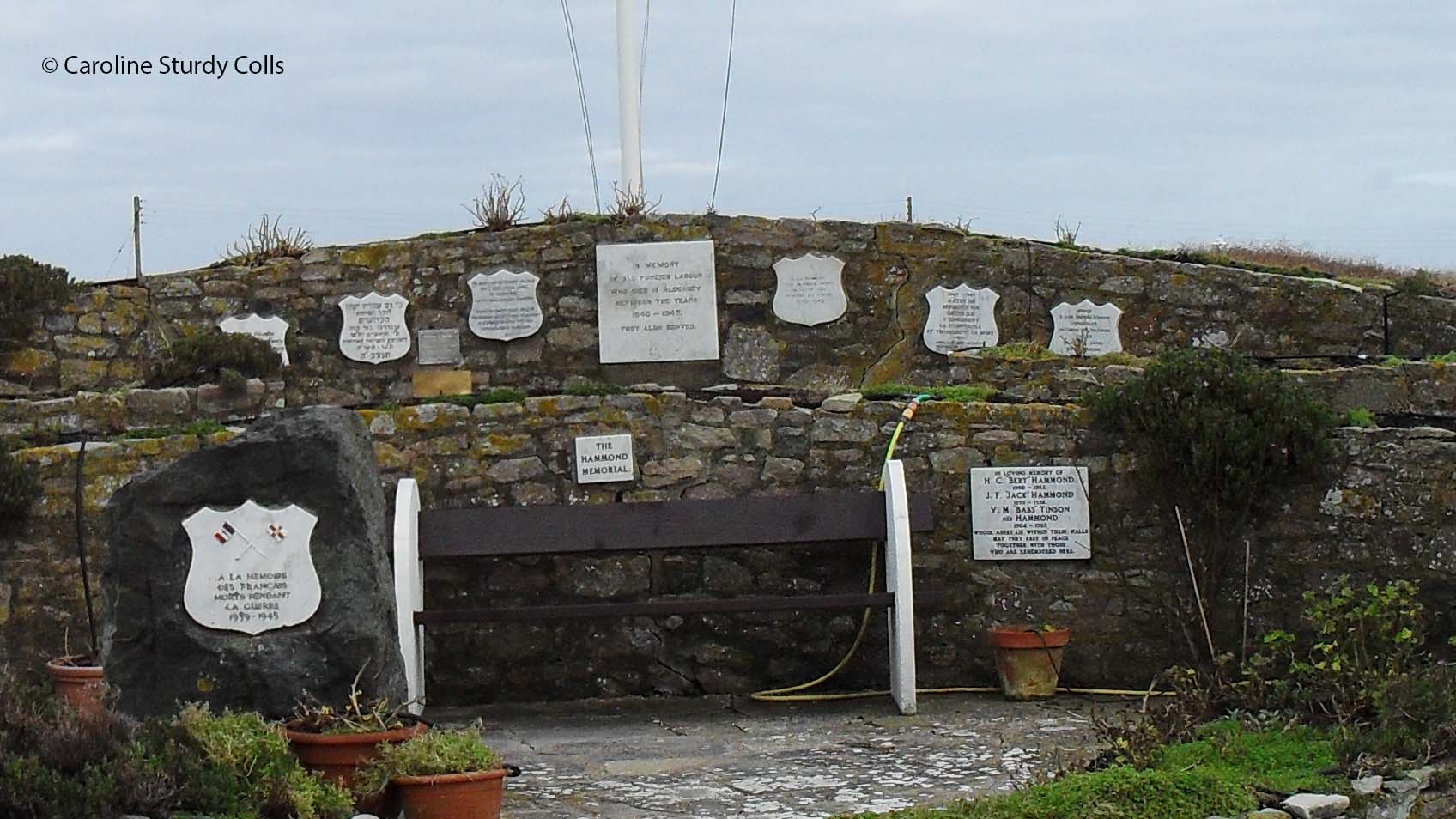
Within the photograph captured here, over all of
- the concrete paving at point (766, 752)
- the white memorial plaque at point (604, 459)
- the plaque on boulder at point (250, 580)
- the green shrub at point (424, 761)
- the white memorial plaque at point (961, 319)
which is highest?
the white memorial plaque at point (961, 319)

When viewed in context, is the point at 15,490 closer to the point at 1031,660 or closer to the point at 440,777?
the point at 440,777

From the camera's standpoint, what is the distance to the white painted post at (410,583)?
804cm

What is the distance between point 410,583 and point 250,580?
179 cm

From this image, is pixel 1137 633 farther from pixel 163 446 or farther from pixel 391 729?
pixel 163 446

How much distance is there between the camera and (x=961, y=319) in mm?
13859

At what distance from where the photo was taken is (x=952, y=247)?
13.9 metres

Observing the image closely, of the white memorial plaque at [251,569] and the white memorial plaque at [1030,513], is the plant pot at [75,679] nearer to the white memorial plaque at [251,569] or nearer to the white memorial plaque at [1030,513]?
the white memorial plaque at [251,569]

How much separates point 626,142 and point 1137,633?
7660 mm

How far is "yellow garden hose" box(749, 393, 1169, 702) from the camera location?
341 inches

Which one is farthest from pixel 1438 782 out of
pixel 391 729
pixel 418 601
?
pixel 418 601

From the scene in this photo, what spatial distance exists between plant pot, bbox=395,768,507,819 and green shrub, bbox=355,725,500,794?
0.04 m

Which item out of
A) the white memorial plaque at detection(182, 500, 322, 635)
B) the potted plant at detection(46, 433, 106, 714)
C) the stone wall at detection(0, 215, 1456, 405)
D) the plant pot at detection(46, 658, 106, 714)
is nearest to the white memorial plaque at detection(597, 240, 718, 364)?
the stone wall at detection(0, 215, 1456, 405)

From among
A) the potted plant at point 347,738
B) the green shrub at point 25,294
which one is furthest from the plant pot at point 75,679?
the green shrub at point 25,294

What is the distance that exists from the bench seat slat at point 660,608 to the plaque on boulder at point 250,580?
1667mm
